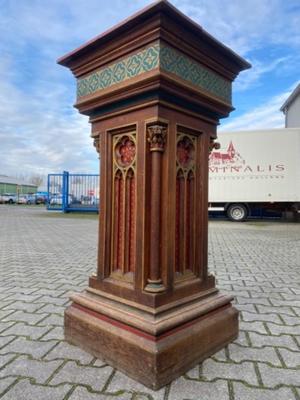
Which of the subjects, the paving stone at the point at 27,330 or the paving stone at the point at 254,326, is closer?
the paving stone at the point at 27,330

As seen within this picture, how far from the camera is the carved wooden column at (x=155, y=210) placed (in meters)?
1.87

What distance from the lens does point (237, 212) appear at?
13.9m

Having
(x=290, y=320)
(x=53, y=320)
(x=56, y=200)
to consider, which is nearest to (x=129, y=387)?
(x=53, y=320)

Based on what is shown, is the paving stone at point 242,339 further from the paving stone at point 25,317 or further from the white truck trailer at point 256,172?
the white truck trailer at point 256,172

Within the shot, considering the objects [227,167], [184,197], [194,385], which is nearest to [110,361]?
[194,385]

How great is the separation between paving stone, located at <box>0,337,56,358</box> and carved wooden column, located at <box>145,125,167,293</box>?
0.84 meters

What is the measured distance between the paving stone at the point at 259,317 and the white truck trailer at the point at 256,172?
10890 millimetres

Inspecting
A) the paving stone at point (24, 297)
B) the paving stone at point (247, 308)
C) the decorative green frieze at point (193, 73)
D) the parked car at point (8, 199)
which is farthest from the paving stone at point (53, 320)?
the parked car at point (8, 199)

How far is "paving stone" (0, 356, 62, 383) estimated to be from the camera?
1800 millimetres

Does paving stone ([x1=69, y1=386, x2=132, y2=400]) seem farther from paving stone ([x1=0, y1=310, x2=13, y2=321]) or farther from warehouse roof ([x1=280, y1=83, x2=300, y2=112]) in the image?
warehouse roof ([x1=280, y1=83, x2=300, y2=112])

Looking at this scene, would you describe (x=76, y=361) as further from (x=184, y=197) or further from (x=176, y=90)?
(x=176, y=90)

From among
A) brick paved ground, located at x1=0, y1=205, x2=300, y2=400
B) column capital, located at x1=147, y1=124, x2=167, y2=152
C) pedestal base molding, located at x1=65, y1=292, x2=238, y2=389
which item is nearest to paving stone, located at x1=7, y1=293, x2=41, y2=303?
brick paved ground, located at x1=0, y1=205, x2=300, y2=400

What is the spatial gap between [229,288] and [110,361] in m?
2.16

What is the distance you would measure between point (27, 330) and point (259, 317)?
1892mm
